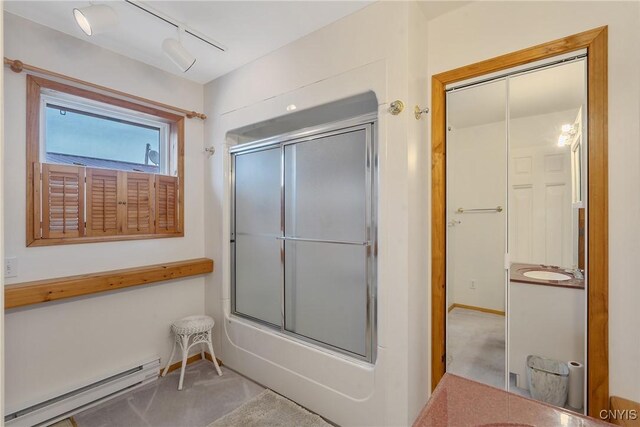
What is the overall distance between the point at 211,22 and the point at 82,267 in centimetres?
190

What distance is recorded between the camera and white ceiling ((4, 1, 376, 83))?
183 cm

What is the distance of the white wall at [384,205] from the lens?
168 cm

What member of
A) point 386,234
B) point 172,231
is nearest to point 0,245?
point 386,234

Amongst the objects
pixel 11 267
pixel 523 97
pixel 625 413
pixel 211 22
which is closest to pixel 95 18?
pixel 211 22

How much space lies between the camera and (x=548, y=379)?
156 cm

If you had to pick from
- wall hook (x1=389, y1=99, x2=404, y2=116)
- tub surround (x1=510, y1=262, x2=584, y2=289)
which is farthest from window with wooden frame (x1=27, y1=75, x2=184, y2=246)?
tub surround (x1=510, y1=262, x2=584, y2=289)

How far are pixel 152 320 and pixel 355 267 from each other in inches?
70.0

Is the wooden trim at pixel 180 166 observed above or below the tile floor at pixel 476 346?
above

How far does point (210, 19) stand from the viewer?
6.41 feet

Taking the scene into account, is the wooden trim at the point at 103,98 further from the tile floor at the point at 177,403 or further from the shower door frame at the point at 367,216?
the tile floor at the point at 177,403

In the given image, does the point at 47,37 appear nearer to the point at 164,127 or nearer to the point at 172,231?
the point at 164,127

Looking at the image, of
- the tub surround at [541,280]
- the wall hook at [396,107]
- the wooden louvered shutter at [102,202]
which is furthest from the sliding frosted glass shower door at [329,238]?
the wooden louvered shutter at [102,202]

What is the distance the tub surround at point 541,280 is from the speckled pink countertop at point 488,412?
822 millimetres

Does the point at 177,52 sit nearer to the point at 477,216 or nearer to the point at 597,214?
the point at 477,216
